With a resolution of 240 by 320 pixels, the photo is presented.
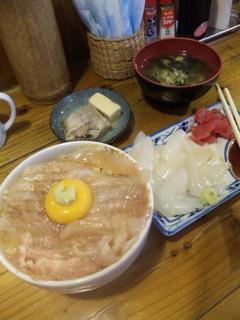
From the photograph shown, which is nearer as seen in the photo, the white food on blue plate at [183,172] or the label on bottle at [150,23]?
the white food on blue plate at [183,172]

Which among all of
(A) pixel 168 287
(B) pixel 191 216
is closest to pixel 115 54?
(B) pixel 191 216

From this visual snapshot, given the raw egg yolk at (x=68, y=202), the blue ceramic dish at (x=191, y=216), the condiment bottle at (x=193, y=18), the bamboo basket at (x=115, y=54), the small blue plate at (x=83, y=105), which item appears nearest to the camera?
the raw egg yolk at (x=68, y=202)

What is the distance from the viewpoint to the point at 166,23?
1.44 meters

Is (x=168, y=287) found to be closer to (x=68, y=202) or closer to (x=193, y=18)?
(x=68, y=202)

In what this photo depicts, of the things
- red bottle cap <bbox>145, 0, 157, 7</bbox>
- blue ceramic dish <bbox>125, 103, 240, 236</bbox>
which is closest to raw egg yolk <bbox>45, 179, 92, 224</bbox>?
blue ceramic dish <bbox>125, 103, 240, 236</bbox>

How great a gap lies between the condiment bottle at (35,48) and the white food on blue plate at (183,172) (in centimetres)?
47

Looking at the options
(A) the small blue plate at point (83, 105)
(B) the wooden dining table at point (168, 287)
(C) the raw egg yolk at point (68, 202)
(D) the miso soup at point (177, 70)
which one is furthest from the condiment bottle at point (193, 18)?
(C) the raw egg yolk at point (68, 202)

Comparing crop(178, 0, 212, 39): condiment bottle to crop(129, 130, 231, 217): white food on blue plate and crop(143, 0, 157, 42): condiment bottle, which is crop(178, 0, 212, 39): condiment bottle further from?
crop(129, 130, 231, 217): white food on blue plate

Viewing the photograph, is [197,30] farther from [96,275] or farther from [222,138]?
[96,275]

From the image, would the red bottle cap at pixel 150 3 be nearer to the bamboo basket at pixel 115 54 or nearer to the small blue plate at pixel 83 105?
the bamboo basket at pixel 115 54

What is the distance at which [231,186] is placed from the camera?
37.8 inches

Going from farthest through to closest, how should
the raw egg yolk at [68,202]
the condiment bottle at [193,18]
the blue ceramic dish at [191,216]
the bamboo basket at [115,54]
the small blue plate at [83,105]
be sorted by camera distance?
the condiment bottle at [193,18] < the bamboo basket at [115,54] < the small blue plate at [83,105] < the blue ceramic dish at [191,216] < the raw egg yolk at [68,202]

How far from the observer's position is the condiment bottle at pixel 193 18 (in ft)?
4.62

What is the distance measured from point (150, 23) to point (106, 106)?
49 cm
